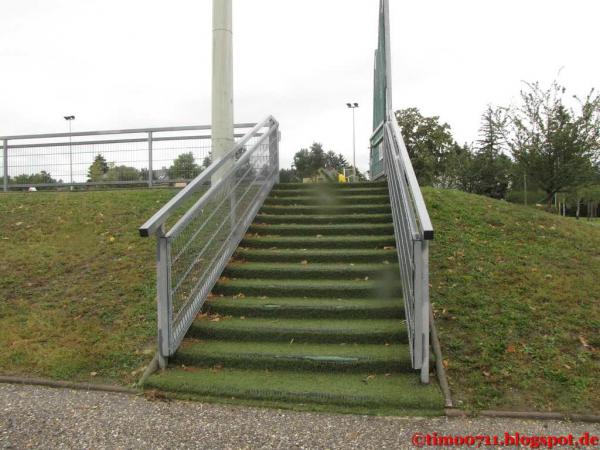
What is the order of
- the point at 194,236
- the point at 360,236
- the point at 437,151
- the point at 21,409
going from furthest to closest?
the point at 437,151, the point at 360,236, the point at 194,236, the point at 21,409

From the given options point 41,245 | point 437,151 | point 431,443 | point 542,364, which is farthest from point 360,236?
point 437,151

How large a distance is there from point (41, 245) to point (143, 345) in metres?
3.37

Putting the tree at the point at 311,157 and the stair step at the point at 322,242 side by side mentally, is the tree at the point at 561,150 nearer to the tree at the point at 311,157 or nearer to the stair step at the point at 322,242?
the stair step at the point at 322,242

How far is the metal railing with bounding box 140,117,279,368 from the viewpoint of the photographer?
392cm

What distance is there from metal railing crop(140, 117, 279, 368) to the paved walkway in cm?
73

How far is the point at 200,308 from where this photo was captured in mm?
4586

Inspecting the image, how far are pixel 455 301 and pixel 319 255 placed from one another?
5.41 ft

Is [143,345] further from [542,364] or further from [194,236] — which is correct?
[542,364]

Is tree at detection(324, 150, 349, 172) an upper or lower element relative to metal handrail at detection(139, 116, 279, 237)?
upper

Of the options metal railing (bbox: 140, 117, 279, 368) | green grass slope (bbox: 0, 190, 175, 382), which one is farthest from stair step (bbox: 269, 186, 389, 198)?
green grass slope (bbox: 0, 190, 175, 382)

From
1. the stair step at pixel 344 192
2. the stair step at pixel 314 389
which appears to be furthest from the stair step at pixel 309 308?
the stair step at pixel 344 192

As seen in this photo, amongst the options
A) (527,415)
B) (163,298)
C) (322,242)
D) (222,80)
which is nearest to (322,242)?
(322,242)

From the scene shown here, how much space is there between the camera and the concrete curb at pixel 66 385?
3650 millimetres

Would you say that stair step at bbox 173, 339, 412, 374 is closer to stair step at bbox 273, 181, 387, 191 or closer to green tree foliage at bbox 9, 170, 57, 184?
stair step at bbox 273, 181, 387, 191
